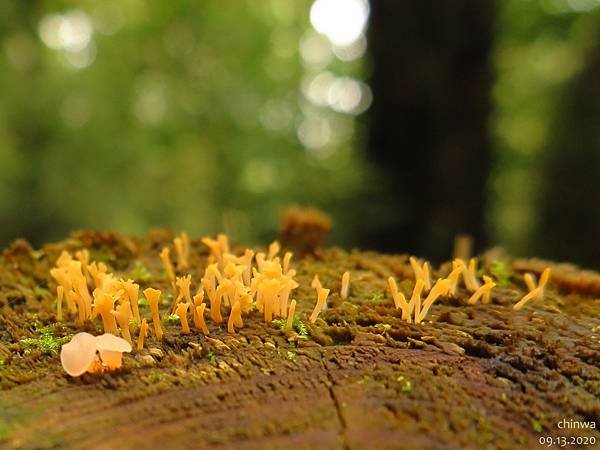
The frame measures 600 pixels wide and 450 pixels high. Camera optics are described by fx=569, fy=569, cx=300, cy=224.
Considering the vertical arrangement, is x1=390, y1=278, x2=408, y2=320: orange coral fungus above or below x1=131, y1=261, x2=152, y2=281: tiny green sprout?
above

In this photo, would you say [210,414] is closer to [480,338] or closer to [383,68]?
[480,338]

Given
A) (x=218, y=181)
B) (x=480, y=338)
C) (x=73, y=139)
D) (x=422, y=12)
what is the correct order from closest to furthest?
(x=480, y=338) < (x=422, y=12) < (x=73, y=139) < (x=218, y=181)

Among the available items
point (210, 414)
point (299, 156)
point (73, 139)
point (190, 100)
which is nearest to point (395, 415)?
point (210, 414)

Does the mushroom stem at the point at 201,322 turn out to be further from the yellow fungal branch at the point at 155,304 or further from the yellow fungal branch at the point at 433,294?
the yellow fungal branch at the point at 433,294

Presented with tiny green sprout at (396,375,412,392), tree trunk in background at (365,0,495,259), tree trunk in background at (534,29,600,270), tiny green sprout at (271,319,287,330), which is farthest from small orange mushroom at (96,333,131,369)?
tree trunk in background at (534,29,600,270)

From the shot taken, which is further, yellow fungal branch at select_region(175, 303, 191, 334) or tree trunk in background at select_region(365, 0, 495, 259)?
tree trunk in background at select_region(365, 0, 495, 259)

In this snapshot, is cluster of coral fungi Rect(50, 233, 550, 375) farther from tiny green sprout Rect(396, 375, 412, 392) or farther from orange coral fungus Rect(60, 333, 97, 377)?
tiny green sprout Rect(396, 375, 412, 392)
